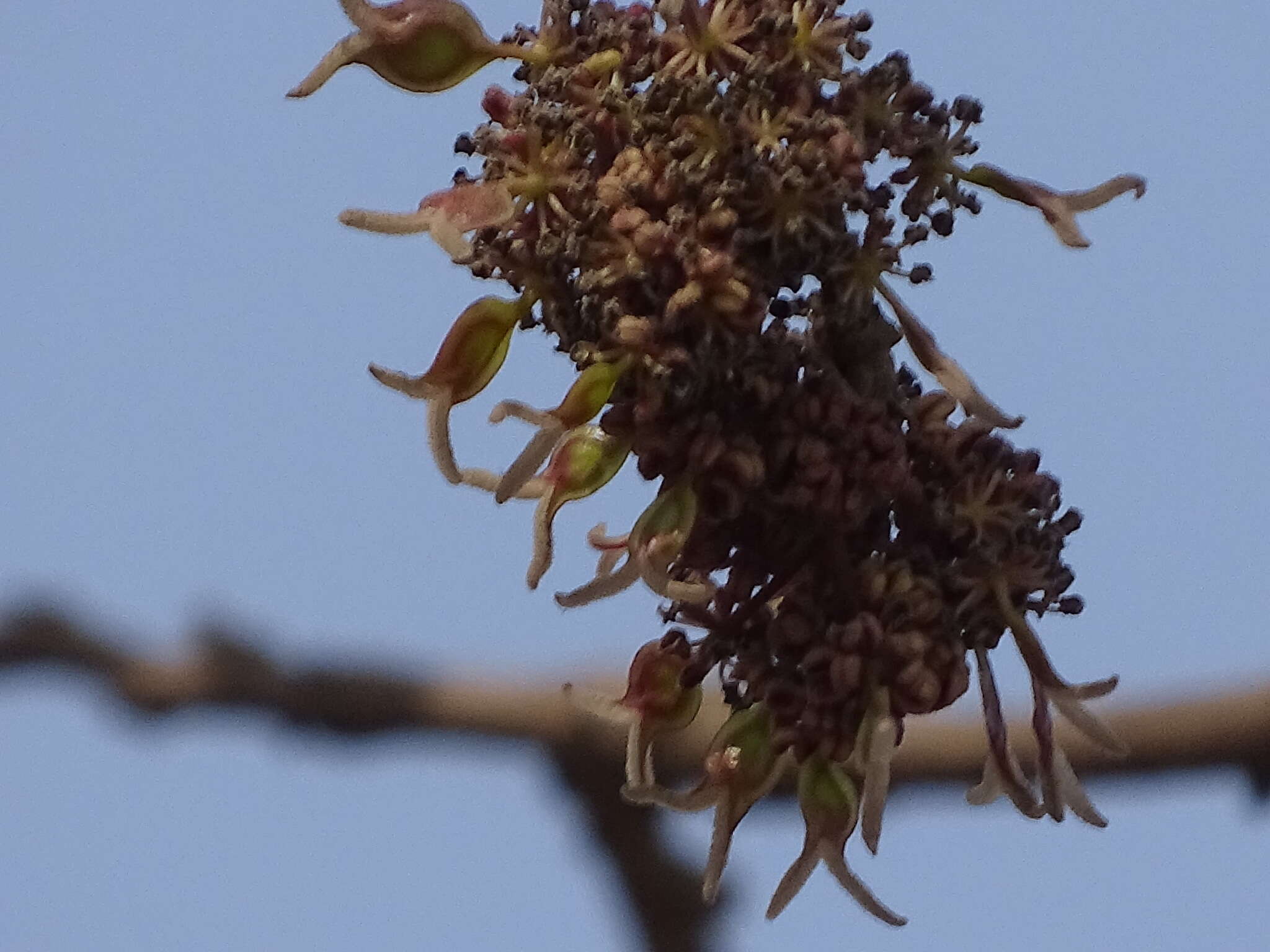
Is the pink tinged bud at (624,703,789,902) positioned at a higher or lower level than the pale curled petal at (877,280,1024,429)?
lower

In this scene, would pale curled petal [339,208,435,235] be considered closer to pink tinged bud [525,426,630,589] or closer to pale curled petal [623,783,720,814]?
pink tinged bud [525,426,630,589]

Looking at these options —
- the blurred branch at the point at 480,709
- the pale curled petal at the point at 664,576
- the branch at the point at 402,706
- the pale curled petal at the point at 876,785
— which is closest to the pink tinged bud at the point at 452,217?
the pale curled petal at the point at 664,576

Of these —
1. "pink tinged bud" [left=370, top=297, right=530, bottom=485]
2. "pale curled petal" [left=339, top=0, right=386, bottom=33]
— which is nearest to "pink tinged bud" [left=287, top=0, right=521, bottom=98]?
"pale curled petal" [left=339, top=0, right=386, bottom=33]

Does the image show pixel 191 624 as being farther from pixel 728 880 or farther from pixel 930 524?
pixel 930 524

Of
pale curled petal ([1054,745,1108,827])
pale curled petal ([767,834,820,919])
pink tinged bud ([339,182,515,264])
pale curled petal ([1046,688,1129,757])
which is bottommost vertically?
pale curled petal ([767,834,820,919])

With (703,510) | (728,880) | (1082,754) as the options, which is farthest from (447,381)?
(728,880)

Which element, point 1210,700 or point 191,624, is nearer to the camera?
point 1210,700

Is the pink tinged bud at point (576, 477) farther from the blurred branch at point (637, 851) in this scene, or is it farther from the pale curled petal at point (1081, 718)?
the blurred branch at point (637, 851)
